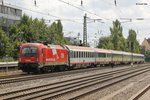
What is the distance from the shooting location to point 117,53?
3145 inches

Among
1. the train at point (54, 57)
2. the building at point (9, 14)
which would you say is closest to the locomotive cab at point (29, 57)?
the train at point (54, 57)

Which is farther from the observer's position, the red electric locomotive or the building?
the building

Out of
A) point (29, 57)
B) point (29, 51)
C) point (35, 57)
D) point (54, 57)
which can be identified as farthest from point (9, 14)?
point (35, 57)

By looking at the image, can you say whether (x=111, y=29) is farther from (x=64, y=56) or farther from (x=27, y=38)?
(x=64, y=56)

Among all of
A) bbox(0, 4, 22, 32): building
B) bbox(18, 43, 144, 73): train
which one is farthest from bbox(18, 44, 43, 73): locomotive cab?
bbox(0, 4, 22, 32): building

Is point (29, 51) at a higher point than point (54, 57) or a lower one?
higher

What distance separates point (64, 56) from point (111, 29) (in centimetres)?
8429

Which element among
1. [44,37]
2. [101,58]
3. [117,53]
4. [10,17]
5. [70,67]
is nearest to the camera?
[70,67]

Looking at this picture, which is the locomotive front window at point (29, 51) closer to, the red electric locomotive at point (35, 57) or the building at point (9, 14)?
the red electric locomotive at point (35, 57)

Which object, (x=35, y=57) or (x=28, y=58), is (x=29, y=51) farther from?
(x=35, y=57)

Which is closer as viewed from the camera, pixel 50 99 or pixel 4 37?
pixel 50 99

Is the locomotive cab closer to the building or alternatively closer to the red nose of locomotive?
the red nose of locomotive

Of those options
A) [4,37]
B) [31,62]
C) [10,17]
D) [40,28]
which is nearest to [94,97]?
[31,62]

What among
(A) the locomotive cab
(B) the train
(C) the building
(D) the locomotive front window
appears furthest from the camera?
(C) the building
